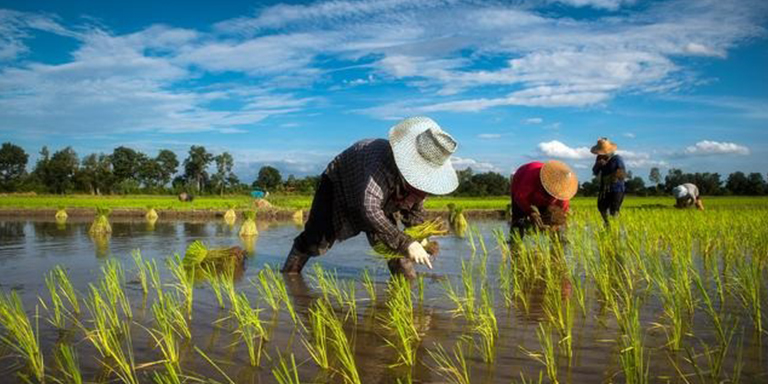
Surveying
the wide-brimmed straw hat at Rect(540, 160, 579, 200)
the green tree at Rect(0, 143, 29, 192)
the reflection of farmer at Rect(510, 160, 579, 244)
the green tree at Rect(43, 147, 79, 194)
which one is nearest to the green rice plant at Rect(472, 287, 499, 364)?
the reflection of farmer at Rect(510, 160, 579, 244)

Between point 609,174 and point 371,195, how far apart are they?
15.4 ft

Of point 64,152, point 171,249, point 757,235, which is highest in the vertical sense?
point 64,152

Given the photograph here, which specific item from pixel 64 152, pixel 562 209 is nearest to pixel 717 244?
pixel 562 209

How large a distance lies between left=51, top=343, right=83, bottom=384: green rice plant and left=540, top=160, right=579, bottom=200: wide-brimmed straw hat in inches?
174

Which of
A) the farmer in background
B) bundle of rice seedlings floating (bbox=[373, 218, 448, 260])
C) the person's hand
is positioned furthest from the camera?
the farmer in background

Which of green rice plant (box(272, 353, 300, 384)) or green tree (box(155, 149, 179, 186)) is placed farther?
green tree (box(155, 149, 179, 186))

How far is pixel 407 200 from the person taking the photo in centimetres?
372

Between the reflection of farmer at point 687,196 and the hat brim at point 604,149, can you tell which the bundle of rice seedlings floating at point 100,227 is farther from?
the reflection of farmer at point 687,196

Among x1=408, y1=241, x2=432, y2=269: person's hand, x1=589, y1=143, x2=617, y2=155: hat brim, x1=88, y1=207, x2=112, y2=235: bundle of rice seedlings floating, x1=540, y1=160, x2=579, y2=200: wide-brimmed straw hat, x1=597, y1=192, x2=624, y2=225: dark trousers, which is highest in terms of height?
x1=589, y1=143, x2=617, y2=155: hat brim

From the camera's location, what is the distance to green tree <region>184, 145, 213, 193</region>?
2231 inches

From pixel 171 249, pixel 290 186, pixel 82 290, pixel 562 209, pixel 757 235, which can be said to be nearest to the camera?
pixel 82 290

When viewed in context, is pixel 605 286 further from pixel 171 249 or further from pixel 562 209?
pixel 171 249

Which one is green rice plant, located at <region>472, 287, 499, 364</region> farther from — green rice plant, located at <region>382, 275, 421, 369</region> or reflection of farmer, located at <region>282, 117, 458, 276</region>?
reflection of farmer, located at <region>282, 117, 458, 276</region>

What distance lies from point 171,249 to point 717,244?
627cm
